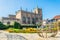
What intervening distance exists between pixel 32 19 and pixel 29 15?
9.43ft

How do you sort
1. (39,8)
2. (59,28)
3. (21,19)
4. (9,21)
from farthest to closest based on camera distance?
(39,8) → (21,19) → (9,21) → (59,28)

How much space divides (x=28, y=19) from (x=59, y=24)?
39.4m

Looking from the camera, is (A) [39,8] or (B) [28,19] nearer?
(B) [28,19]

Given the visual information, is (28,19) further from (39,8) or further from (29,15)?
(39,8)

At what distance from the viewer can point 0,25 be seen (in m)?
39.1

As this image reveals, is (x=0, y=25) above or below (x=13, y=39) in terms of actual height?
below

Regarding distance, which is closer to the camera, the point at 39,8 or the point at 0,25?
the point at 0,25

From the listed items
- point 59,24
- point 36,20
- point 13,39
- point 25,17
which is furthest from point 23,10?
point 13,39

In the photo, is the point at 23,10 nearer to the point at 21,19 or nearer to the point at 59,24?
the point at 21,19

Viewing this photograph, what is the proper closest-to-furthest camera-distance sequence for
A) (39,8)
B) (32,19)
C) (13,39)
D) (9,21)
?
(13,39) → (9,21) → (32,19) → (39,8)

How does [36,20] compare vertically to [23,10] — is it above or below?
below

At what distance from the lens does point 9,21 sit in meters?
60.6

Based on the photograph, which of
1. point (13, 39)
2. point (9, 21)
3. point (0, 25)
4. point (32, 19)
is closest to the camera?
point (13, 39)

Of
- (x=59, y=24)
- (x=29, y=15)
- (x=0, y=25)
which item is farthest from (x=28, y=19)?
(x=59, y=24)
